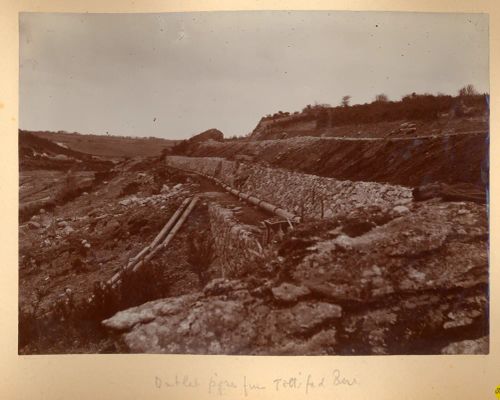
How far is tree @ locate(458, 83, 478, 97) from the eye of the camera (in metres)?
3.23

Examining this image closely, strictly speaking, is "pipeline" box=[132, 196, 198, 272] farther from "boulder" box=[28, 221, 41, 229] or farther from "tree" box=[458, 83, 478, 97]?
"tree" box=[458, 83, 478, 97]

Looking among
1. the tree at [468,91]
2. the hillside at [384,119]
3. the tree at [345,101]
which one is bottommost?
the hillside at [384,119]

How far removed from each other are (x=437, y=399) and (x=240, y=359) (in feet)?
4.57

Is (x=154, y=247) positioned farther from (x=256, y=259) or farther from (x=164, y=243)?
(x=256, y=259)

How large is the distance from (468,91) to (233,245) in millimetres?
2024

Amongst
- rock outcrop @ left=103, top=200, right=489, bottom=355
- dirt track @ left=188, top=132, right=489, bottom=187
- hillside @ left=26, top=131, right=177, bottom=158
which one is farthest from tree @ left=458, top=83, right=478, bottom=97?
hillside @ left=26, top=131, right=177, bottom=158

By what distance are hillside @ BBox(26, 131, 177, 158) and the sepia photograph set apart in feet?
0.04

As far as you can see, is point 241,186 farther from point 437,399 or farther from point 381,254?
point 437,399

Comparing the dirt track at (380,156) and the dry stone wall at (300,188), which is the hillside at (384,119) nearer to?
the dirt track at (380,156)

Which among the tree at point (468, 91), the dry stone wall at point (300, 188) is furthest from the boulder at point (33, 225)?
the tree at point (468, 91)

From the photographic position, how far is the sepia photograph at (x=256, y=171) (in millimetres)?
3115

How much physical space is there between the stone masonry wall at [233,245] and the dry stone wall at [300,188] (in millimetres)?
293

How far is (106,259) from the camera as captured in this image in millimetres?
→ 3275

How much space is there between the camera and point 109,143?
3318mm
